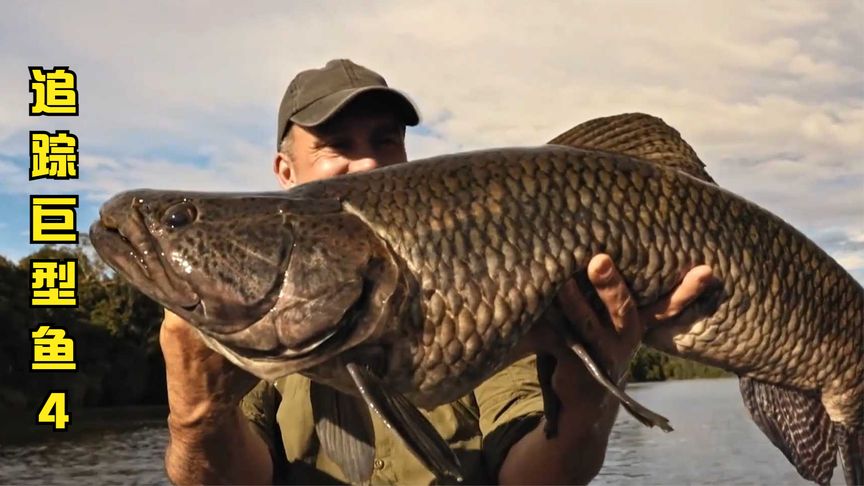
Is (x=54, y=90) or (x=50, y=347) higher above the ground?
(x=54, y=90)

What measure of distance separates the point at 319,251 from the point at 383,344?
30 cm

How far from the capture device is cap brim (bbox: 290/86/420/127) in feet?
12.6

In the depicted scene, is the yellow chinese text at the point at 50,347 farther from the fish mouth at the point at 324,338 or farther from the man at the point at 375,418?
the fish mouth at the point at 324,338

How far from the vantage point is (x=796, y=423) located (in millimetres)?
3164

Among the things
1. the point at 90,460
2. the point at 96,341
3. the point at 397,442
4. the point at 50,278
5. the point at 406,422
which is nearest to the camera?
the point at 406,422

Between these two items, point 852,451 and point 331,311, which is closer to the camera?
point 331,311

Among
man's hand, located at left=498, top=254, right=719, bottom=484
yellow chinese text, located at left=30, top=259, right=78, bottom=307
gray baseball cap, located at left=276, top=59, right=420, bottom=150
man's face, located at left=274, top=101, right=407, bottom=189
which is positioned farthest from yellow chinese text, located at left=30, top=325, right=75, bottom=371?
man's hand, located at left=498, top=254, right=719, bottom=484

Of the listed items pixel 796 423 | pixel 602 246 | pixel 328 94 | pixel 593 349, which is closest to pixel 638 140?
pixel 602 246

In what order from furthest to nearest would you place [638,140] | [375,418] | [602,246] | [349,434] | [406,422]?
[375,418] → [638,140] → [349,434] → [602,246] → [406,422]

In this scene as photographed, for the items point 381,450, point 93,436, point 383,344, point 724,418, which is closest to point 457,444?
A: point 381,450

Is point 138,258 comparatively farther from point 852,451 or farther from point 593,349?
point 852,451

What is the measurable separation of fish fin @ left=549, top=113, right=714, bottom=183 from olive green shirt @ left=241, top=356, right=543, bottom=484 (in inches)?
46.0

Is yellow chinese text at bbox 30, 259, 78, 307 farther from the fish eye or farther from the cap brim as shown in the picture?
the fish eye

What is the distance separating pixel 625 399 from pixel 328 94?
2.04m
